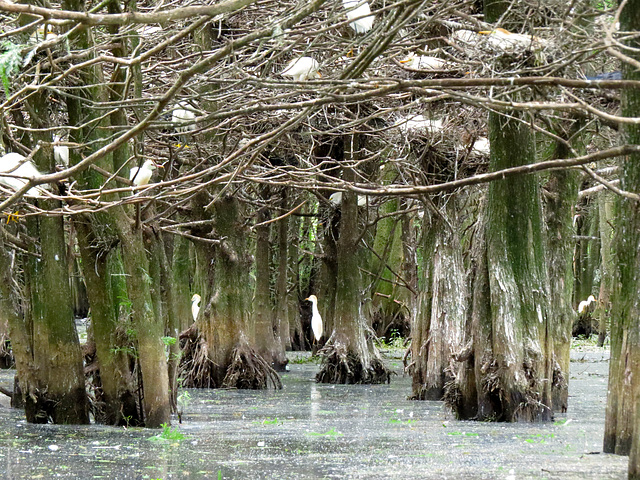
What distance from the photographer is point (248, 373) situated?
14.3 meters

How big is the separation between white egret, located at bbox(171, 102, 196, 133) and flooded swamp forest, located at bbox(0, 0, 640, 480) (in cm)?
11

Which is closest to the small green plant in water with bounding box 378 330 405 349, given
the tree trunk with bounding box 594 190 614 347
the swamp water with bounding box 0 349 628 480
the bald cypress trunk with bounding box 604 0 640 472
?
the tree trunk with bounding box 594 190 614 347

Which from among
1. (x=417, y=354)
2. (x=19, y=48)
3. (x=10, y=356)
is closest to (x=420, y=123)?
(x=417, y=354)

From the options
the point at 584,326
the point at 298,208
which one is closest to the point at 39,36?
the point at 298,208

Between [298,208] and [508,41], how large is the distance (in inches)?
176

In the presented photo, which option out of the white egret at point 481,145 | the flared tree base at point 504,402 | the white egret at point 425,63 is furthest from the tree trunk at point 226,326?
the white egret at point 425,63

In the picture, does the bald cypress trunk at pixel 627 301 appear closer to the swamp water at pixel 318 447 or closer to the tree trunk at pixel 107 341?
the swamp water at pixel 318 447

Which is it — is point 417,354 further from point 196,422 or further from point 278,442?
point 278,442

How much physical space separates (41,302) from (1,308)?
0.92m

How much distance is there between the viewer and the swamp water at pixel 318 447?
20.0 ft

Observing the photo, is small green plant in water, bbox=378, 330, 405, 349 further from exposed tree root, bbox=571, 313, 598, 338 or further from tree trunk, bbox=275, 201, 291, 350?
exposed tree root, bbox=571, 313, 598, 338

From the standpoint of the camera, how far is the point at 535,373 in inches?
362

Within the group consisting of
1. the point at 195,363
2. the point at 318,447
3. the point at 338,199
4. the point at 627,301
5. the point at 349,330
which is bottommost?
the point at 318,447

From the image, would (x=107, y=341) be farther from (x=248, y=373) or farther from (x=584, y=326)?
(x=584, y=326)
